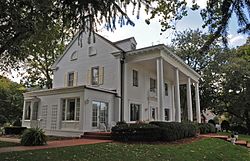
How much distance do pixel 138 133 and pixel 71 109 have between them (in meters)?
5.66

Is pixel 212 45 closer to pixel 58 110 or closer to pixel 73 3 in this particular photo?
pixel 73 3

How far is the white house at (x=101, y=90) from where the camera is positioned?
16.0m

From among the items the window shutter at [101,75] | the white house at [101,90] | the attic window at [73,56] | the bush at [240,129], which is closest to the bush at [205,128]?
the white house at [101,90]

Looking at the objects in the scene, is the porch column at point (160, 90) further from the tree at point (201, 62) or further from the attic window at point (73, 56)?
the tree at point (201, 62)

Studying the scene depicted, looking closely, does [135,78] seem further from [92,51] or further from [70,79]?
[70,79]

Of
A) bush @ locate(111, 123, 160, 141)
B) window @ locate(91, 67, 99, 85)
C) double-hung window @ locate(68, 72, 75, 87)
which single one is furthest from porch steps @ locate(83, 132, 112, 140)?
double-hung window @ locate(68, 72, 75, 87)

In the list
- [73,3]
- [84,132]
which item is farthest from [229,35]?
[84,132]

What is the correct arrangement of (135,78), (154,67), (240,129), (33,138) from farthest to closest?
(240,129) < (154,67) < (135,78) < (33,138)

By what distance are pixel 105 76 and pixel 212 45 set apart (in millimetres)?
15746

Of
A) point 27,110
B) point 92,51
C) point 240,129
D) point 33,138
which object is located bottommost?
point 240,129

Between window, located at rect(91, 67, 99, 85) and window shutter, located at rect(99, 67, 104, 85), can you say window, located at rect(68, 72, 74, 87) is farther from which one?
window shutter, located at rect(99, 67, 104, 85)

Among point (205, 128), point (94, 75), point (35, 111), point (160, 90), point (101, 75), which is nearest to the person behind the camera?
point (160, 90)

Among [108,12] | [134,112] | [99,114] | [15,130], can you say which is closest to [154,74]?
[134,112]

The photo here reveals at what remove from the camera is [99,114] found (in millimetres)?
16500
